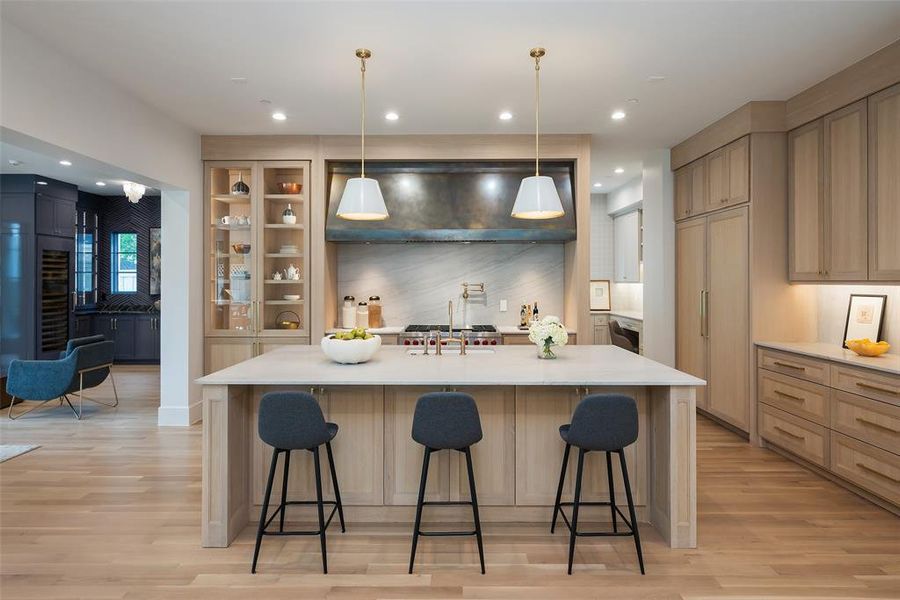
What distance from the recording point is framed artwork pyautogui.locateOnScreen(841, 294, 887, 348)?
3.71 metres

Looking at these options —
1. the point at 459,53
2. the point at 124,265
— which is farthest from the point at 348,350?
the point at 124,265

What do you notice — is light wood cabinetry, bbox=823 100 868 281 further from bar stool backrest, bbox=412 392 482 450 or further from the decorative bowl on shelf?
the decorative bowl on shelf

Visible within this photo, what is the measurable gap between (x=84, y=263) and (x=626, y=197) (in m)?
8.73

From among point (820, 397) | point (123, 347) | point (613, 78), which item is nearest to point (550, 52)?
point (613, 78)

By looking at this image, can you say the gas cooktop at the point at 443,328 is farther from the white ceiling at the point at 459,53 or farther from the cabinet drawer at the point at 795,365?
the cabinet drawer at the point at 795,365

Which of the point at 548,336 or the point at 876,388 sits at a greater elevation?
the point at 548,336

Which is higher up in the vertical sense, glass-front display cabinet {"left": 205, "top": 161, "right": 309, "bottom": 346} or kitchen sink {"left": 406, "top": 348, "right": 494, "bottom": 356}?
glass-front display cabinet {"left": 205, "top": 161, "right": 309, "bottom": 346}

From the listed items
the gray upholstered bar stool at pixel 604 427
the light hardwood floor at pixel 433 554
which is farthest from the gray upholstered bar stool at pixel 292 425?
the gray upholstered bar stool at pixel 604 427

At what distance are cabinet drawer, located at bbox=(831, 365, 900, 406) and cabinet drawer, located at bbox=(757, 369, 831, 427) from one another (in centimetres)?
15

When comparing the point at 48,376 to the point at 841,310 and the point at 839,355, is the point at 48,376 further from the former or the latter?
the point at 841,310

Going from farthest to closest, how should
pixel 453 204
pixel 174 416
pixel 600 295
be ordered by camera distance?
pixel 600 295
pixel 453 204
pixel 174 416

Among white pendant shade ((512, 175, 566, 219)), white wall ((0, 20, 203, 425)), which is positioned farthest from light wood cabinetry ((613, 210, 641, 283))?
white wall ((0, 20, 203, 425))

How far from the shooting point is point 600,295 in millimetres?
8125

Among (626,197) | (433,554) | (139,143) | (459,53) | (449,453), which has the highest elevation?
(459,53)
